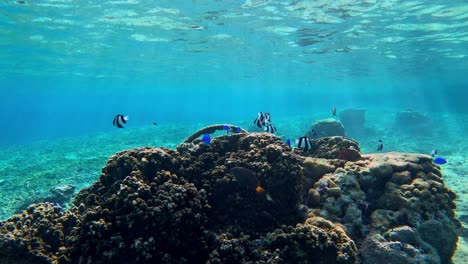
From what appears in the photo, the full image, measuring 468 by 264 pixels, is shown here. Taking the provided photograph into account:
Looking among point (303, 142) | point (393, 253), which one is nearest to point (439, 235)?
point (393, 253)

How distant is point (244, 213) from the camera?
19.1 ft

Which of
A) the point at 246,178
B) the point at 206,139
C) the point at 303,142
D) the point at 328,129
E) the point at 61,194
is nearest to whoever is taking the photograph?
the point at 246,178

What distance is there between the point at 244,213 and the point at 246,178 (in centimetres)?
73

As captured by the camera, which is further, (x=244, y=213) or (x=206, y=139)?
(x=206, y=139)

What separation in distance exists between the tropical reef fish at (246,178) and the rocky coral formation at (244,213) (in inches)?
1.4

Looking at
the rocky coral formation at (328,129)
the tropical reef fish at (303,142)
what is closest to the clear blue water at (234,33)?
the rocky coral formation at (328,129)

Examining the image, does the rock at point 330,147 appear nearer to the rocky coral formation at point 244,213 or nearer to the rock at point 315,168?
the rocky coral formation at point 244,213

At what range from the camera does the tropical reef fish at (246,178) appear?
225 inches

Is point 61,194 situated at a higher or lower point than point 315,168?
lower

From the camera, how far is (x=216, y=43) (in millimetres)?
30969

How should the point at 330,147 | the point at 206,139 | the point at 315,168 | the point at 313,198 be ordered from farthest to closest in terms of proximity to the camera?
the point at 330,147 → the point at 315,168 → the point at 206,139 → the point at 313,198

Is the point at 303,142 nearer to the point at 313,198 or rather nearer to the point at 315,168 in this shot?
the point at 315,168

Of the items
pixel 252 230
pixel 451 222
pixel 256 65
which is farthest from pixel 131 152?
pixel 256 65

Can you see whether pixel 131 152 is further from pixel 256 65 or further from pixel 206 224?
pixel 256 65
